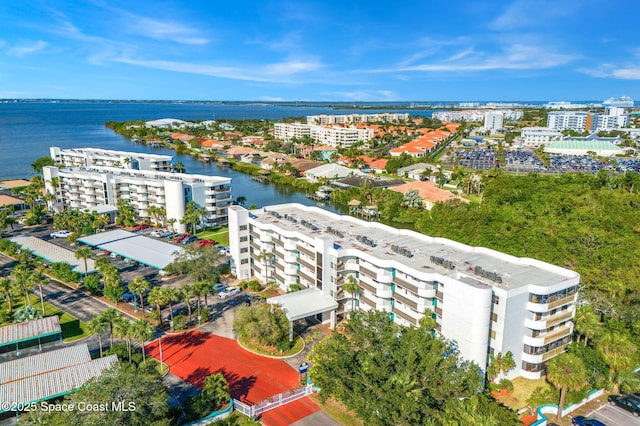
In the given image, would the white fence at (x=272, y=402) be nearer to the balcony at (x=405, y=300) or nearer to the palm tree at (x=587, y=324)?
the balcony at (x=405, y=300)

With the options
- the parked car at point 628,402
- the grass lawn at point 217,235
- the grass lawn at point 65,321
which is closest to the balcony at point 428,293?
the parked car at point 628,402

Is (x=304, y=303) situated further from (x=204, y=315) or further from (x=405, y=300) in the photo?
(x=204, y=315)

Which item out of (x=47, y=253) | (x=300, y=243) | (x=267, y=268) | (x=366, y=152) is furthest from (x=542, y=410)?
(x=366, y=152)

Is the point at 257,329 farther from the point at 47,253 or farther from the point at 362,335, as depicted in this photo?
the point at 47,253

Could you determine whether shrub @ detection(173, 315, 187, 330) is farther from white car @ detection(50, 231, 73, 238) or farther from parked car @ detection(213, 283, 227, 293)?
white car @ detection(50, 231, 73, 238)

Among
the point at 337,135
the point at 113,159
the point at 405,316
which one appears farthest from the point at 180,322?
the point at 337,135
